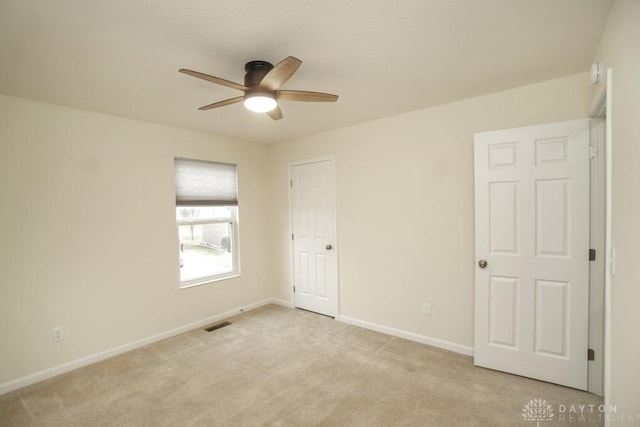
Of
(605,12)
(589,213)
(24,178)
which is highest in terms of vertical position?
(605,12)

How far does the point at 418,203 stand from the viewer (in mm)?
3172

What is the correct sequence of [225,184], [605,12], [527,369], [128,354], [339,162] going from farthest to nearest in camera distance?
[225,184], [339,162], [128,354], [527,369], [605,12]

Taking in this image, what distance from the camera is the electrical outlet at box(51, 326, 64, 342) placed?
8.87ft

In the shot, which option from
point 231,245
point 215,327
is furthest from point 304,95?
point 215,327

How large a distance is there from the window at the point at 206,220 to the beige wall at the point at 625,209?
3807mm

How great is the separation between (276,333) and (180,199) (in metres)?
1.99

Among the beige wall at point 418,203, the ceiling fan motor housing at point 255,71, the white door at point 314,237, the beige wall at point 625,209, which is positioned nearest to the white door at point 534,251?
the beige wall at point 418,203

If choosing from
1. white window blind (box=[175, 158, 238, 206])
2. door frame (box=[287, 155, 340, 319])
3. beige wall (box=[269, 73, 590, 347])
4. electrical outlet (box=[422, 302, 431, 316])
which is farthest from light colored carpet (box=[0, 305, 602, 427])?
white window blind (box=[175, 158, 238, 206])

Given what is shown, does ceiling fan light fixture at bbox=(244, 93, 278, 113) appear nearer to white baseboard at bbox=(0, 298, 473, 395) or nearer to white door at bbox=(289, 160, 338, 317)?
white door at bbox=(289, 160, 338, 317)

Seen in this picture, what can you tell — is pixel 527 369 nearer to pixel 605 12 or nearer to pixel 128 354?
pixel 605 12

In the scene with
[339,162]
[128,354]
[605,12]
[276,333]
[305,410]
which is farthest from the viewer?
[339,162]

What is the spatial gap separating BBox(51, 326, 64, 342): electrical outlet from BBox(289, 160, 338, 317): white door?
103 inches

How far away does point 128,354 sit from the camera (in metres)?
3.06

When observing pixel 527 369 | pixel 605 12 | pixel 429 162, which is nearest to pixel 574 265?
pixel 527 369
